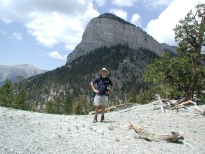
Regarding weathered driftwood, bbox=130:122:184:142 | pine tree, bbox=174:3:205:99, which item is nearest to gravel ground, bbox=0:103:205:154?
weathered driftwood, bbox=130:122:184:142

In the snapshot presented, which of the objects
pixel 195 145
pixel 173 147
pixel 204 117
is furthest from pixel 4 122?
pixel 204 117

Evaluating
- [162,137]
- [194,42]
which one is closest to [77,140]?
[162,137]

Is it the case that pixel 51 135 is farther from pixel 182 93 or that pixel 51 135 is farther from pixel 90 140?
pixel 182 93

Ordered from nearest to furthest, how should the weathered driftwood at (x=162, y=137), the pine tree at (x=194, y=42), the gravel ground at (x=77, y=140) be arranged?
the gravel ground at (x=77, y=140) → the weathered driftwood at (x=162, y=137) → the pine tree at (x=194, y=42)

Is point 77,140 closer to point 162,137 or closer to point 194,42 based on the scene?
point 162,137

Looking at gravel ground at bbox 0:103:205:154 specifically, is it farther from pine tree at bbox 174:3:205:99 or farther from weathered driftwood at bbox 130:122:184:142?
pine tree at bbox 174:3:205:99

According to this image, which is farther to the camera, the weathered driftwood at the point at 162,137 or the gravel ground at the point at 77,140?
the weathered driftwood at the point at 162,137

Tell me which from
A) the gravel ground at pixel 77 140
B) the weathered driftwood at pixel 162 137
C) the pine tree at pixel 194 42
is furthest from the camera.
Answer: the pine tree at pixel 194 42

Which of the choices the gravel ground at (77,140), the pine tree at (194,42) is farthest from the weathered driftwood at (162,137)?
the pine tree at (194,42)

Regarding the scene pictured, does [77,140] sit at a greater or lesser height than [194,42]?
lesser

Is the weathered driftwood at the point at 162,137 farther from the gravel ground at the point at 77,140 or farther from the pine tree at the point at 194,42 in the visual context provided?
the pine tree at the point at 194,42

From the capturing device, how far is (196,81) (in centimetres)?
1989

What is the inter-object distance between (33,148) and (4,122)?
324 cm

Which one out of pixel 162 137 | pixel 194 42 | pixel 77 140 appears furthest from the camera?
pixel 194 42
